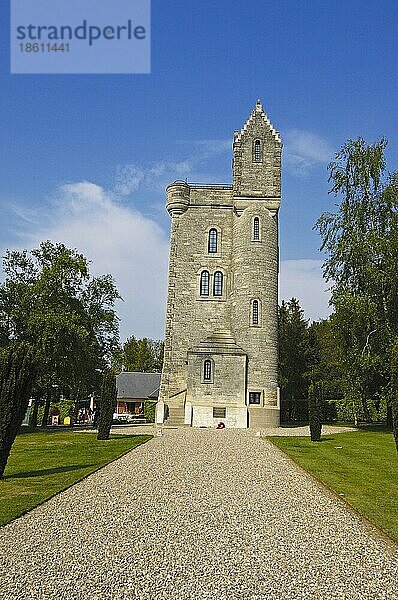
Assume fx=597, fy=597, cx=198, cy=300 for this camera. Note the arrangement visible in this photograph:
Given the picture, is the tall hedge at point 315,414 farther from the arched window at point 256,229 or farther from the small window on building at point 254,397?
the arched window at point 256,229

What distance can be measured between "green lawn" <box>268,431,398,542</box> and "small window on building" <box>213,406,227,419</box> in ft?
29.1

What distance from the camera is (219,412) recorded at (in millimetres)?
35406

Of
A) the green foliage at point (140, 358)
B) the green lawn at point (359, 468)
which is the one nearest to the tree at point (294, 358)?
the green lawn at point (359, 468)

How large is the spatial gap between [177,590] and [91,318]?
108ft

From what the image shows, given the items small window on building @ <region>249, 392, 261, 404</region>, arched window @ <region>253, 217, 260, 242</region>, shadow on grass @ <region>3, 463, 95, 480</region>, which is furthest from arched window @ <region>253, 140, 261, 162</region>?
shadow on grass @ <region>3, 463, 95, 480</region>

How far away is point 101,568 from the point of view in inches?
266

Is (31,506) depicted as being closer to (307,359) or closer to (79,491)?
(79,491)

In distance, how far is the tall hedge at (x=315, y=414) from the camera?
81.0ft

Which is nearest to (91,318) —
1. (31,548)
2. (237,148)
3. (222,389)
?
(222,389)

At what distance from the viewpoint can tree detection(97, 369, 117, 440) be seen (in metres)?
25.3

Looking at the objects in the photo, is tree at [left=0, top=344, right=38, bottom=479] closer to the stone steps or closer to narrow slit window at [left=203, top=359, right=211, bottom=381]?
narrow slit window at [left=203, top=359, right=211, bottom=381]

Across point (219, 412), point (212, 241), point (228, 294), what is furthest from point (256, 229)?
point (219, 412)

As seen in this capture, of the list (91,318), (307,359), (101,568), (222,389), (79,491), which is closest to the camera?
(101,568)

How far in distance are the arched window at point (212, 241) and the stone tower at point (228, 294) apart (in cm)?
7
